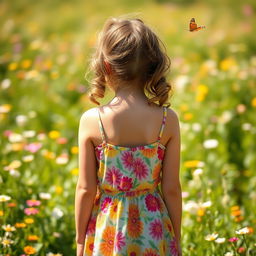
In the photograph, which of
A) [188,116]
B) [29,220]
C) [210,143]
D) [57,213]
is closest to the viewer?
[29,220]

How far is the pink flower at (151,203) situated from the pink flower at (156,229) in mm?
47

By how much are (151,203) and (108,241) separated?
21 centimetres

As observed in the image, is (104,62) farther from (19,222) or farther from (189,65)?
(189,65)

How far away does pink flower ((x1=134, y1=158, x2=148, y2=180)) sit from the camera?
197 cm

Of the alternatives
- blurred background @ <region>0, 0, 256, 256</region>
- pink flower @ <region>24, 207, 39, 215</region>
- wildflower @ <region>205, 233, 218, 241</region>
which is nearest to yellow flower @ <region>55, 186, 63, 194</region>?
blurred background @ <region>0, 0, 256, 256</region>

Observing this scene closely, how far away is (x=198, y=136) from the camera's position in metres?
3.91

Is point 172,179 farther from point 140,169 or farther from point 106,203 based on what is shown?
point 106,203

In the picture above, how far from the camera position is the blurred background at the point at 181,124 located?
2703mm

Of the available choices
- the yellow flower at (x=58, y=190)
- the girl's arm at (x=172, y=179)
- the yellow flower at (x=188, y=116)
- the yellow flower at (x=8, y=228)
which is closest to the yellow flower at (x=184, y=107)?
the yellow flower at (x=188, y=116)

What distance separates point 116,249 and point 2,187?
109 cm

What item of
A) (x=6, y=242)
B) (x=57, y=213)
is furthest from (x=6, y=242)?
(x=57, y=213)

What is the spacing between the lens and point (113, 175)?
197 cm

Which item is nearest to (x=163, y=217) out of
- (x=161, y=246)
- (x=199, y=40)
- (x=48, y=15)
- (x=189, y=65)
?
(x=161, y=246)

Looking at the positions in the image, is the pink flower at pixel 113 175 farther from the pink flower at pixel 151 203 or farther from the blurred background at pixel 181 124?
the blurred background at pixel 181 124
